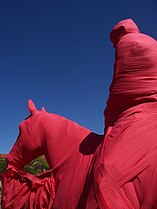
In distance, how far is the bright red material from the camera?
2.01 metres

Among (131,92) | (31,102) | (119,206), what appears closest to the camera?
(119,206)

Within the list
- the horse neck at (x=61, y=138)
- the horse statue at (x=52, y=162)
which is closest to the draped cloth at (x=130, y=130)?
the horse statue at (x=52, y=162)

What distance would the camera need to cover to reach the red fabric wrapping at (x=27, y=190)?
2.73 metres

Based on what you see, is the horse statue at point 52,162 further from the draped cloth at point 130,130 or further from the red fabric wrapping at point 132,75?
the red fabric wrapping at point 132,75

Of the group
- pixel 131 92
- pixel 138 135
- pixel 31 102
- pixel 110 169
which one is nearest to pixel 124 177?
pixel 110 169

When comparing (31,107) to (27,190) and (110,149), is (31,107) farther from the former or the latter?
(110,149)

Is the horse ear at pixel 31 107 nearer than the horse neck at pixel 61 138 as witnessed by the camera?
No

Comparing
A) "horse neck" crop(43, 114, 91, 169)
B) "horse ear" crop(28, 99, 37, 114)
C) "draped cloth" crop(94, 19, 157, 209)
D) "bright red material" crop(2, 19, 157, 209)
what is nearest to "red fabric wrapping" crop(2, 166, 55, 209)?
"bright red material" crop(2, 19, 157, 209)

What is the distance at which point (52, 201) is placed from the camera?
8.70 feet

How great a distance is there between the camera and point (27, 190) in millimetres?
2877

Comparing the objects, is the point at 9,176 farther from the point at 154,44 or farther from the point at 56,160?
the point at 154,44

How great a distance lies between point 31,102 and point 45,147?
0.61 m

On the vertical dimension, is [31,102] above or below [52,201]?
above

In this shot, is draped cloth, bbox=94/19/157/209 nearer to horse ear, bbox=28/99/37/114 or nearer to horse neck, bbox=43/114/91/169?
horse neck, bbox=43/114/91/169
